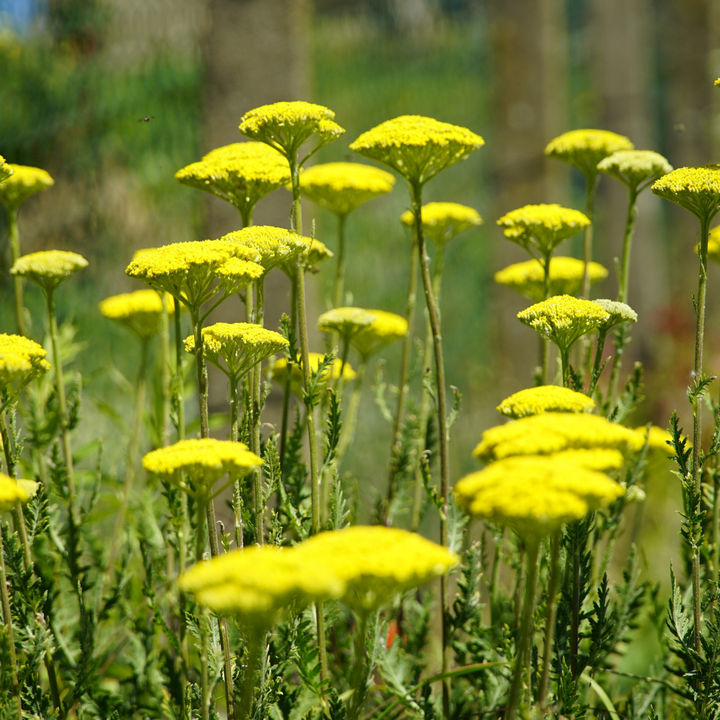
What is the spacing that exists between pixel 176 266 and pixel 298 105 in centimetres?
34

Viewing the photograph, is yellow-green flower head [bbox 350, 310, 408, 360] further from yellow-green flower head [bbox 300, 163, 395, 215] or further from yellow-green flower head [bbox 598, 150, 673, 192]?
yellow-green flower head [bbox 598, 150, 673, 192]


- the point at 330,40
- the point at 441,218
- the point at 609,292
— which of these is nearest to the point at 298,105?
the point at 441,218

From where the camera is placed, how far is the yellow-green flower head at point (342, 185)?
138cm

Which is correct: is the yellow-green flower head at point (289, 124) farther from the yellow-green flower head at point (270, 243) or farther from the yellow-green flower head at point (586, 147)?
the yellow-green flower head at point (586, 147)

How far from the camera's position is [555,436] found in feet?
2.51

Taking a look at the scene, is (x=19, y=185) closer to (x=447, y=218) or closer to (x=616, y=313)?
(x=447, y=218)

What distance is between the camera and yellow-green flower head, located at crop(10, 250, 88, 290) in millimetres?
1219

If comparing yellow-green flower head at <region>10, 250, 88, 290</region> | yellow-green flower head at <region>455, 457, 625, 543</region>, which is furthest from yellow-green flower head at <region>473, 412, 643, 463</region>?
yellow-green flower head at <region>10, 250, 88, 290</region>

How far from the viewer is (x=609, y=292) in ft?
17.4

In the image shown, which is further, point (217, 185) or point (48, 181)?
point (48, 181)

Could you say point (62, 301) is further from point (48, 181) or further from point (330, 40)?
point (330, 40)

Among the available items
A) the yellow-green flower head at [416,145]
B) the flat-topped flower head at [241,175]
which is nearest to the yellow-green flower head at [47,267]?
the flat-topped flower head at [241,175]

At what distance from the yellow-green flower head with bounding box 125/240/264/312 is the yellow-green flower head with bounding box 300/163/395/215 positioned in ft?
1.45

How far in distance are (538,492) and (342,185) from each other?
0.88 meters
